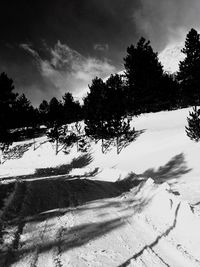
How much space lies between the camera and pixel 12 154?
161 feet

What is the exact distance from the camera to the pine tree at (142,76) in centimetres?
4488

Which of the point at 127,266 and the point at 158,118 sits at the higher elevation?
the point at 158,118

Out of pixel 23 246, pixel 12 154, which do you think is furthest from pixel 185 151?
pixel 12 154

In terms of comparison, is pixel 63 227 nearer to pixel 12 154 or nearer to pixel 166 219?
pixel 166 219

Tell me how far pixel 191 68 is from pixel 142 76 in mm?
8967

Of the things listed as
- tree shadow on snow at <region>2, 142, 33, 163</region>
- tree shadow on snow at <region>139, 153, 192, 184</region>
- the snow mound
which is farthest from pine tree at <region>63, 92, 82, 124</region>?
the snow mound

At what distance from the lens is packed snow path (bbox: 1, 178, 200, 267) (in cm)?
487

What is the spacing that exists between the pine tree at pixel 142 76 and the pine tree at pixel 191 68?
16.8 feet

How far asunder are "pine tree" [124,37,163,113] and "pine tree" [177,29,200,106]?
5112 mm

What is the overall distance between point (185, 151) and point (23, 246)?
66.4 feet

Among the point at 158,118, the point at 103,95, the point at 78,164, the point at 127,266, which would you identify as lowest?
the point at 78,164

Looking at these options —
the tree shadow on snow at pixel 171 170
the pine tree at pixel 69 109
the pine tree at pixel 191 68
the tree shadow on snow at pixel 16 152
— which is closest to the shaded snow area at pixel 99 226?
the tree shadow on snow at pixel 171 170

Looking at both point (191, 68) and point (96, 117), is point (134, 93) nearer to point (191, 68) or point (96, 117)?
point (191, 68)

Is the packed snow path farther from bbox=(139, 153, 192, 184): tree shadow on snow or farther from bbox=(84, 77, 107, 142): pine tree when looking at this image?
bbox=(84, 77, 107, 142): pine tree
